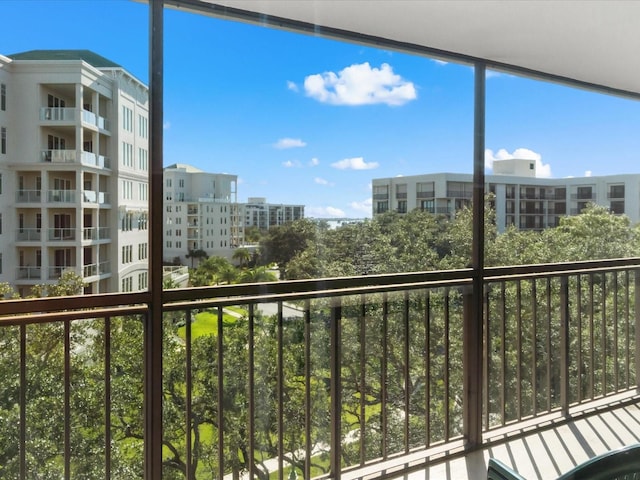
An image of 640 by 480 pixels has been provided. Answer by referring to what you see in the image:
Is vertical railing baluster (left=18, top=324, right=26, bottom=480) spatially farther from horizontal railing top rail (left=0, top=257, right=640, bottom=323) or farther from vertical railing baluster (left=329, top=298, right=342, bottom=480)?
vertical railing baluster (left=329, top=298, right=342, bottom=480)

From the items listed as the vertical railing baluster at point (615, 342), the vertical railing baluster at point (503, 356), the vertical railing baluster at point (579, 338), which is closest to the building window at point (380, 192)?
the vertical railing baluster at point (503, 356)

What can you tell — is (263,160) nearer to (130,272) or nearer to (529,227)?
(130,272)

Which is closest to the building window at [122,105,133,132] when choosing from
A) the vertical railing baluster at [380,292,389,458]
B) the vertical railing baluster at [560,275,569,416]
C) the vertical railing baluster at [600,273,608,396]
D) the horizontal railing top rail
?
the horizontal railing top rail

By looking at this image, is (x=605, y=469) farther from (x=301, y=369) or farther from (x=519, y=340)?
(x=519, y=340)

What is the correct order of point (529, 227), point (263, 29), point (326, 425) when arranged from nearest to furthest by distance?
point (263, 29), point (326, 425), point (529, 227)

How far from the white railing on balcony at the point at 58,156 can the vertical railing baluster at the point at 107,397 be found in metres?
0.61

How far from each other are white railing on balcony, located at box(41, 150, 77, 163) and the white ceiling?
0.69 meters

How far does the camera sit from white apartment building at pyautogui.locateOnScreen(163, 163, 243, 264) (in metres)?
1.87

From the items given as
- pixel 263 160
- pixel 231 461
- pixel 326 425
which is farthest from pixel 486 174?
pixel 231 461

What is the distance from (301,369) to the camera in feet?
7.19

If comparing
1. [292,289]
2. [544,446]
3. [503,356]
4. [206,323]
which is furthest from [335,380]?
[544,446]

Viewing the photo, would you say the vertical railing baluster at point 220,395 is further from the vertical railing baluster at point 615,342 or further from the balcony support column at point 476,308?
the vertical railing baluster at point 615,342

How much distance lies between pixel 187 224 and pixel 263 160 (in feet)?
1.48

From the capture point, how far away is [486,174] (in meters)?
2.53
